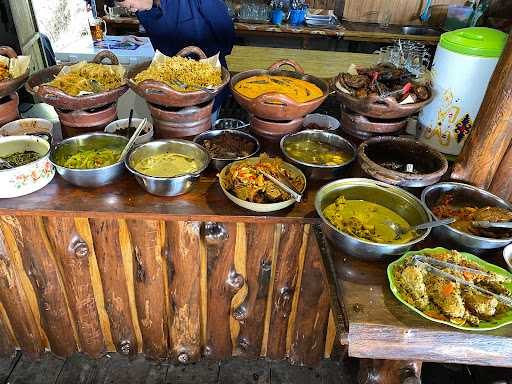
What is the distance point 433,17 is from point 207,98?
6498mm

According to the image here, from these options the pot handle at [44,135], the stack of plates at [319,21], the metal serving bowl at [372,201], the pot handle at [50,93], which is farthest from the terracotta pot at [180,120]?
the stack of plates at [319,21]

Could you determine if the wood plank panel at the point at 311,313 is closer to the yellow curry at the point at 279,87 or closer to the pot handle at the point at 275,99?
the pot handle at the point at 275,99

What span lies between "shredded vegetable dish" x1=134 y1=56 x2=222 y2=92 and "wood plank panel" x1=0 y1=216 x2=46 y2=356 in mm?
1077

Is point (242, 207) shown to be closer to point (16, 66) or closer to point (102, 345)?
point (102, 345)

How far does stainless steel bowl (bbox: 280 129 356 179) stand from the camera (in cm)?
211

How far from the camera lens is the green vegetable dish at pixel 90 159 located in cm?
210

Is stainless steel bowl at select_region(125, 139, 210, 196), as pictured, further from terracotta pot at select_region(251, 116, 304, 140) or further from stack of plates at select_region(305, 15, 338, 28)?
stack of plates at select_region(305, 15, 338, 28)

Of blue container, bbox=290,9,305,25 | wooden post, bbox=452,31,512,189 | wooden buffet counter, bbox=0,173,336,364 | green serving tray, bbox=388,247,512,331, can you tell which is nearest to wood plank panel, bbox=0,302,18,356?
wooden buffet counter, bbox=0,173,336,364

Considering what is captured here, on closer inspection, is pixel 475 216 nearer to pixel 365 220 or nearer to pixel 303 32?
pixel 365 220

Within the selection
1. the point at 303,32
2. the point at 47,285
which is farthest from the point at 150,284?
the point at 303,32

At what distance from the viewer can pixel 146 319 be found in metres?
2.55

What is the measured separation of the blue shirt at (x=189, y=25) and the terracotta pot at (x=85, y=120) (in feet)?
4.11

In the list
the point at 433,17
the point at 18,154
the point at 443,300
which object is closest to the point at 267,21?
the point at 433,17

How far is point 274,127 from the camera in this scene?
7.85 feet
